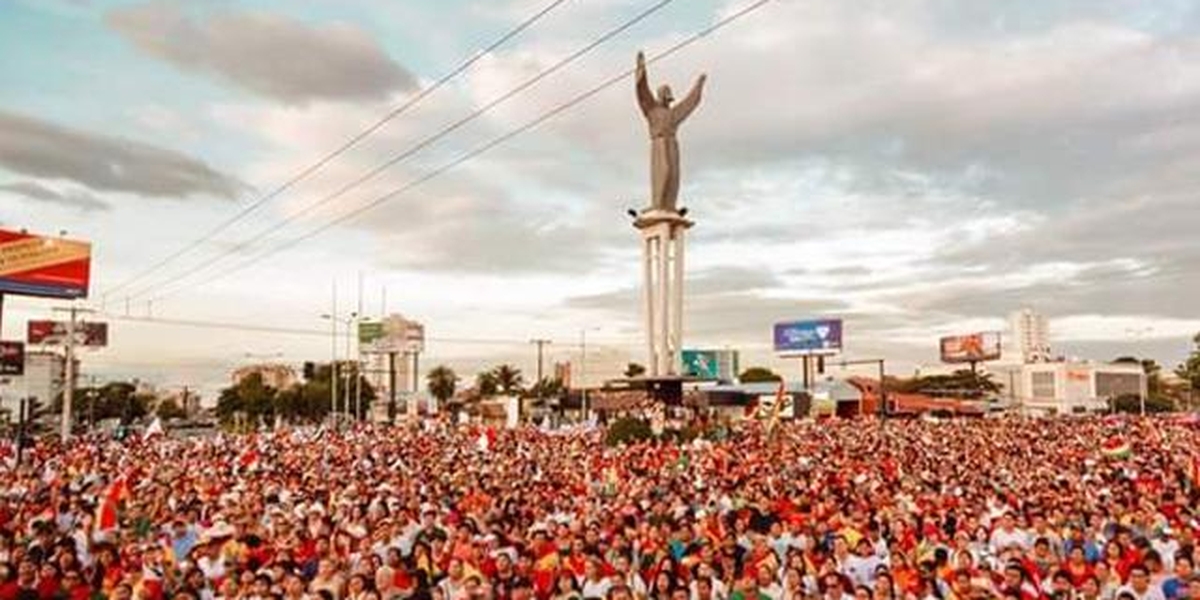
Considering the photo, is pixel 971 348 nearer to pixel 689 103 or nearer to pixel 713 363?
pixel 713 363

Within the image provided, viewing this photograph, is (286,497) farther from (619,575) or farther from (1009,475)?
(1009,475)

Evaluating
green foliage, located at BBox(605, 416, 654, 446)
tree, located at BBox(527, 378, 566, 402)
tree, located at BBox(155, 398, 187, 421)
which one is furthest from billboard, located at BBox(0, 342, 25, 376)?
tree, located at BBox(155, 398, 187, 421)

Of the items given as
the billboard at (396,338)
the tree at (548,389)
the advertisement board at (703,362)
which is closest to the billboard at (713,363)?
the advertisement board at (703,362)

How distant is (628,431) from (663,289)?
17992 mm

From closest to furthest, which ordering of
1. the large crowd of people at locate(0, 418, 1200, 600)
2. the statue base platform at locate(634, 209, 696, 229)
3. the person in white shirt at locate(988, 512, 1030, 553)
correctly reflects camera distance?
the large crowd of people at locate(0, 418, 1200, 600) < the person in white shirt at locate(988, 512, 1030, 553) < the statue base platform at locate(634, 209, 696, 229)

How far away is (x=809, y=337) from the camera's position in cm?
10694

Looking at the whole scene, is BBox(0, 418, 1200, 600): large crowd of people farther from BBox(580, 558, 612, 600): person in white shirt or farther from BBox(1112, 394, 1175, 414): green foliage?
BBox(1112, 394, 1175, 414): green foliage

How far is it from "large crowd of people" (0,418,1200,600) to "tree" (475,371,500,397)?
4457 inches

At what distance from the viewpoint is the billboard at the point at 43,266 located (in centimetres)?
4594

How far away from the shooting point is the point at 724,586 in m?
10.8

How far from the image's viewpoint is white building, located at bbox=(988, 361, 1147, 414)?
6570 inches

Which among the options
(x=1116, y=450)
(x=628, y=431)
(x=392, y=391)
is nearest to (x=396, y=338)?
(x=392, y=391)

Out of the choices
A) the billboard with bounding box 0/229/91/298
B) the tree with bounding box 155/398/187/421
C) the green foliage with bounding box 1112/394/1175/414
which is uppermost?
the billboard with bounding box 0/229/91/298

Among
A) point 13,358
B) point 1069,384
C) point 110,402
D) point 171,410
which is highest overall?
point 13,358
